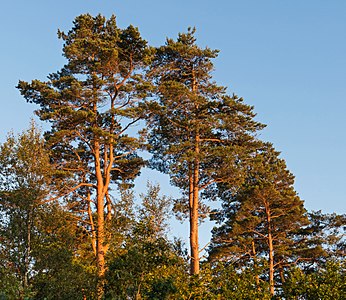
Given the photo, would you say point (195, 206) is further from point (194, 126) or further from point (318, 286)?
point (318, 286)

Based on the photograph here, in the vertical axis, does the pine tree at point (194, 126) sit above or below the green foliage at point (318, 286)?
above

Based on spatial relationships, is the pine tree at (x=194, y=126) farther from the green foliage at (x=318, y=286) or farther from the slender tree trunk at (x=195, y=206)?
the green foliage at (x=318, y=286)

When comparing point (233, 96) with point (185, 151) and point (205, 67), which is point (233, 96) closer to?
point (205, 67)

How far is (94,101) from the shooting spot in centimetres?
2617

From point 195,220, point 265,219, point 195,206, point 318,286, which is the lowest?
point 318,286

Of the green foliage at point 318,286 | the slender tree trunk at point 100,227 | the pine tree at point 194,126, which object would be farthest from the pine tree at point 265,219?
the green foliage at point 318,286

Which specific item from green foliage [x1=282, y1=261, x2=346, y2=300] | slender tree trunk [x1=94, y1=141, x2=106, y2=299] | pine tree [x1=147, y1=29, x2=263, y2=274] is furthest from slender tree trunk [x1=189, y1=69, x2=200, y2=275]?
green foliage [x1=282, y1=261, x2=346, y2=300]

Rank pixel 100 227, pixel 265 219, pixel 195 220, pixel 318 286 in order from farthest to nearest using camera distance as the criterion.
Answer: pixel 265 219 → pixel 195 220 → pixel 100 227 → pixel 318 286

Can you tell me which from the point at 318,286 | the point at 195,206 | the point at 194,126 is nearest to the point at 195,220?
the point at 195,206

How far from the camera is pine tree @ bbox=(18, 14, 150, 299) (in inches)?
996

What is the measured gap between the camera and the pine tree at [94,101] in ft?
83.0

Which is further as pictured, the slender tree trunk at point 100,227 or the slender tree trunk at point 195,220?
the slender tree trunk at point 195,220

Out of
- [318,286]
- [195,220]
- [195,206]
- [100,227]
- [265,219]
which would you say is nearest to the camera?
[318,286]

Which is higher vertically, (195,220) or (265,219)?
(265,219)
